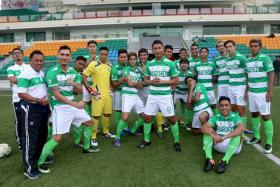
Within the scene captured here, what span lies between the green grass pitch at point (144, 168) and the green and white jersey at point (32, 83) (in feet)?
4.42

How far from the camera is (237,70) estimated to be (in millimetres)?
6559

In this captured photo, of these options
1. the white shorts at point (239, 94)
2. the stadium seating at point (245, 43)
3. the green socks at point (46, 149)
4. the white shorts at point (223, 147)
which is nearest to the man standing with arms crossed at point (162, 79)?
the white shorts at point (223, 147)

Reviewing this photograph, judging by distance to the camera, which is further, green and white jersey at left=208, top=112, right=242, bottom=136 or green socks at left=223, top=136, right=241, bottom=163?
green and white jersey at left=208, top=112, right=242, bottom=136

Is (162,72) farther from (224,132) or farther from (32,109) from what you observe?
(32,109)

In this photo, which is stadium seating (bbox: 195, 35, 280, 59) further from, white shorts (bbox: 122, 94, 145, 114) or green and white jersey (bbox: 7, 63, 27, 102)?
green and white jersey (bbox: 7, 63, 27, 102)

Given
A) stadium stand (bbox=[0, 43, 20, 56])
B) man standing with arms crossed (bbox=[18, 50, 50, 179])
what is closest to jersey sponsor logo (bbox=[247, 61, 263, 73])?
man standing with arms crossed (bbox=[18, 50, 50, 179])

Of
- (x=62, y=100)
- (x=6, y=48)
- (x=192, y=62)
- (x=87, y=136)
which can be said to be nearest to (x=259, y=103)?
(x=192, y=62)

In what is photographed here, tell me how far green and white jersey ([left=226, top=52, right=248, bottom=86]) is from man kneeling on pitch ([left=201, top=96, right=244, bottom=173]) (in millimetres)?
1265

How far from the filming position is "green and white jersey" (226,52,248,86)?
651cm

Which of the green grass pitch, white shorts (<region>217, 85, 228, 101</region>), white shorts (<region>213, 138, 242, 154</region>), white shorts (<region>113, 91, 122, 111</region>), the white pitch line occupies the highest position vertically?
white shorts (<region>217, 85, 228, 101</region>)

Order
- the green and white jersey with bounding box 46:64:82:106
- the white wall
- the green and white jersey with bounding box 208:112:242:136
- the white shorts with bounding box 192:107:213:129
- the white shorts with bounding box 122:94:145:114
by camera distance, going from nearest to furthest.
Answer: the green and white jersey with bounding box 46:64:82:106, the green and white jersey with bounding box 208:112:242:136, the white shorts with bounding box 122:94:145:114, the white shorts with bounding box 192:107:213:129, the white wall

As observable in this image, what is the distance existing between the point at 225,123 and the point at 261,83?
1.19 m

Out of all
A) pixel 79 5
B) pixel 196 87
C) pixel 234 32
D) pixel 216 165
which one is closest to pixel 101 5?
pixel 79 5

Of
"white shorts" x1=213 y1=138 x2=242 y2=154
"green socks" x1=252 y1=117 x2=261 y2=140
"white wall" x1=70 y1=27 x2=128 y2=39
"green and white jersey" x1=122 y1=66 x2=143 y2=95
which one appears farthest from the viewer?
"white wall" x1=70 y1=27 x2=128 y2=39
